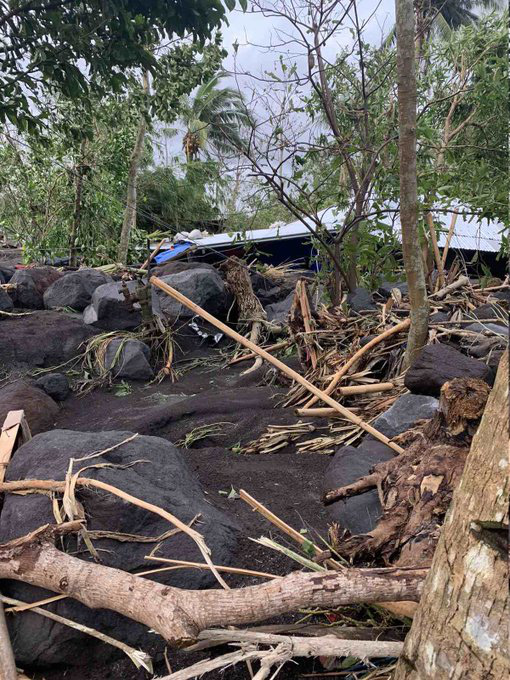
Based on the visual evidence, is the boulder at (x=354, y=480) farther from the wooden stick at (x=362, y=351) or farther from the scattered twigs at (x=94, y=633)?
the scattered twigs at (x=94, y=633)

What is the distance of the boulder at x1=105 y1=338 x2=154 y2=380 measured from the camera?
22.7ft

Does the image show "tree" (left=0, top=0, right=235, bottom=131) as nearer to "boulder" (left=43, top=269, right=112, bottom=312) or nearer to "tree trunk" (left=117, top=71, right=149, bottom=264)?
"boulder" (left=43, top=269, right=112, bottom=312)

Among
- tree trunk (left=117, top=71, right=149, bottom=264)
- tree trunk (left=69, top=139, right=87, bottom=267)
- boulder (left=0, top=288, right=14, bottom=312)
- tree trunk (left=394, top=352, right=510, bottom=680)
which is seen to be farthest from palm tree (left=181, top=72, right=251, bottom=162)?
tree trunk (left=69, top=139, right=87, bottom=267)

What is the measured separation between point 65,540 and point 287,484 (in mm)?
1399

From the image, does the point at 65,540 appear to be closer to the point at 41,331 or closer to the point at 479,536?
the point at 479,536

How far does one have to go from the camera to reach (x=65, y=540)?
7.69 ft

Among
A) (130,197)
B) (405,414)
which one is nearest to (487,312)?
(405,414)

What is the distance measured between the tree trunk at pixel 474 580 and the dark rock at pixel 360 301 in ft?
16.0

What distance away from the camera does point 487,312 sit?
16.6 ft

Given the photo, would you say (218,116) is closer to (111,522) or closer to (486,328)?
(486,328)

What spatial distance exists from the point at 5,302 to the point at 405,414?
6577 millimetres

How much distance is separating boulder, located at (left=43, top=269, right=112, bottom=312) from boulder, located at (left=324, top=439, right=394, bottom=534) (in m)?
6.35

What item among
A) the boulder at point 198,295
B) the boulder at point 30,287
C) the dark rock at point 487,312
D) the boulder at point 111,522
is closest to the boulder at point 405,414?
the dark rock at point 487,312

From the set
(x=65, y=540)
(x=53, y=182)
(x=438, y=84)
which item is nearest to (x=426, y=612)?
(x=65, y=540)
